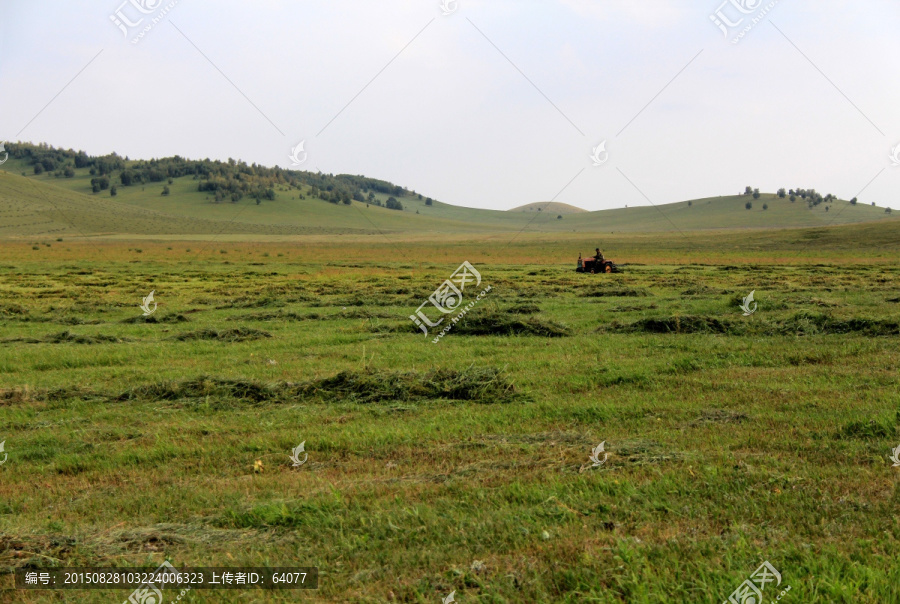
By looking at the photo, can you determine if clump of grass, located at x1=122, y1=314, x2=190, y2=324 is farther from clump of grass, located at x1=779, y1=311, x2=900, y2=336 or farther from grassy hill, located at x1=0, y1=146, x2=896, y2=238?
grassy hill, located at x1=0, y1=146, x2=896, y2=238

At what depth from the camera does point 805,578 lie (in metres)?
4.58

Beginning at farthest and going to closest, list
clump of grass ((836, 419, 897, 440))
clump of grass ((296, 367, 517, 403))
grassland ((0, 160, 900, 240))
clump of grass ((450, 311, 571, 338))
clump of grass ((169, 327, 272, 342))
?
1. grassland ((0, 160, 900, 240))
2. clump of grass ((169, 327, 272, 342))
3. clump of grass ((450, 311, 571, 338))
4. clump of grass ((296, 367, 517, 403))
5. clump of grass ((836, 419, 897, 440))

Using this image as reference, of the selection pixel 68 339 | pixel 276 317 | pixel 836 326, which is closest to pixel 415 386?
pixel 836 326

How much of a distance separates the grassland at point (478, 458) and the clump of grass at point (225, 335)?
99mm

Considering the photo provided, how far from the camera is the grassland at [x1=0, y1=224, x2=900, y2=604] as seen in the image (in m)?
4.96

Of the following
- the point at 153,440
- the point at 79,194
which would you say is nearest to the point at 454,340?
the point at 153,440

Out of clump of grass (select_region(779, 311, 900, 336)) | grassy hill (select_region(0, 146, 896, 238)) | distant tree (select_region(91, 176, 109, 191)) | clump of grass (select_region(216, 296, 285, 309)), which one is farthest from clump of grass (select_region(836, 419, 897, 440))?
distant tree (select_region(91, 176, 109, 191))

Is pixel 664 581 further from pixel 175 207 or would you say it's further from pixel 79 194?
pixel 79 194

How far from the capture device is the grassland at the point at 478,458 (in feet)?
16.3

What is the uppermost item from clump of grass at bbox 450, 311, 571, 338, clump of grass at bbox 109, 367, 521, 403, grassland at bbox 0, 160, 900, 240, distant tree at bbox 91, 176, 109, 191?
distant tree at bbox 91, 176, 109, 191

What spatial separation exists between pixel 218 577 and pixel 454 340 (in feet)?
39.1

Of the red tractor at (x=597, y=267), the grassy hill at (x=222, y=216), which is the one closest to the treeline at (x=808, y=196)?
the grassy hill at (x=222, y=216)

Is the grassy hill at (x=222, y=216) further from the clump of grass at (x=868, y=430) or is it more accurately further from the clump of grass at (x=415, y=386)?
the clump of grass at (x=868, y=430)

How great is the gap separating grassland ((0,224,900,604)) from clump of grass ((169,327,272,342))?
99 mm
